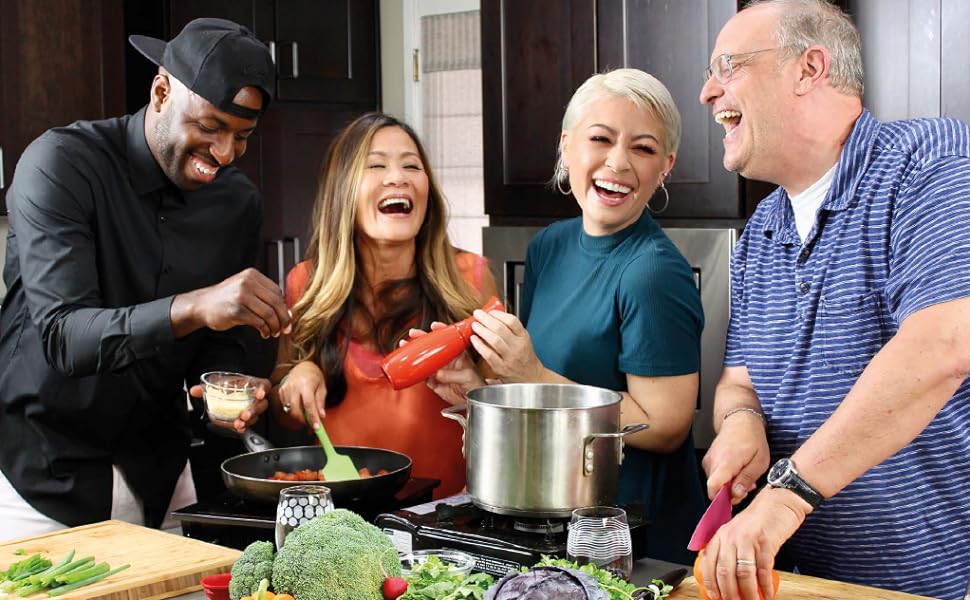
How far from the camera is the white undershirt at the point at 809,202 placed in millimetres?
1830

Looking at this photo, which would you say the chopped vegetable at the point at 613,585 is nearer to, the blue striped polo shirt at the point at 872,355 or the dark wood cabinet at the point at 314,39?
the blue striped polo shirt at the point at 872,355

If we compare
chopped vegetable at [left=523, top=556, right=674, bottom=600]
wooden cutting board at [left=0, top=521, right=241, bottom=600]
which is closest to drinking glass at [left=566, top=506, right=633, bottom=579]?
chopped vegetable at [left=523, top=556, right=674, bottom=600]

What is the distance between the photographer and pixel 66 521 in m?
2.35

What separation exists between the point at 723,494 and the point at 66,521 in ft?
4.78

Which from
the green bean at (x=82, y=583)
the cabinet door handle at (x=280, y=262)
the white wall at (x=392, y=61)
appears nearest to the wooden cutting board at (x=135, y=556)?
the green bean at (x=82, y=583)

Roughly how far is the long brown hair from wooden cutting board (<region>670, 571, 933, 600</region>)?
0.94 m

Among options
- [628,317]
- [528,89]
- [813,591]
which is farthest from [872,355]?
[528,89]

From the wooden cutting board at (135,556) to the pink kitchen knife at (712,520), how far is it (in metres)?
0.74

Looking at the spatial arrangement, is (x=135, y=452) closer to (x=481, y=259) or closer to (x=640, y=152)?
(x=481, y=259)

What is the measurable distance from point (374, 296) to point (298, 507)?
2.99 feet

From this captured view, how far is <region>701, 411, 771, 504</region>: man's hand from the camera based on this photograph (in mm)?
1647

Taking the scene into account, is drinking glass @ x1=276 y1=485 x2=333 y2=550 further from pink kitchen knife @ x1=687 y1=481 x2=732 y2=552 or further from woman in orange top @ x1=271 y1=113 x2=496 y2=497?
woman in orange top @ x1=271 y1=113 x2=496 y2=497

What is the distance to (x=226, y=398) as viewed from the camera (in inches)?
83.3

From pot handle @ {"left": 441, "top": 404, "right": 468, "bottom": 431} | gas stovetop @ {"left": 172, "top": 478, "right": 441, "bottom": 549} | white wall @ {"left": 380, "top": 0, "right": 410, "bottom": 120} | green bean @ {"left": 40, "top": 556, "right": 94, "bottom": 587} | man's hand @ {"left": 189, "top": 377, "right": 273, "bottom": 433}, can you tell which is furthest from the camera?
white wall @ {"left": 380, "top": 0, "right": 410, "bottom": 120}
